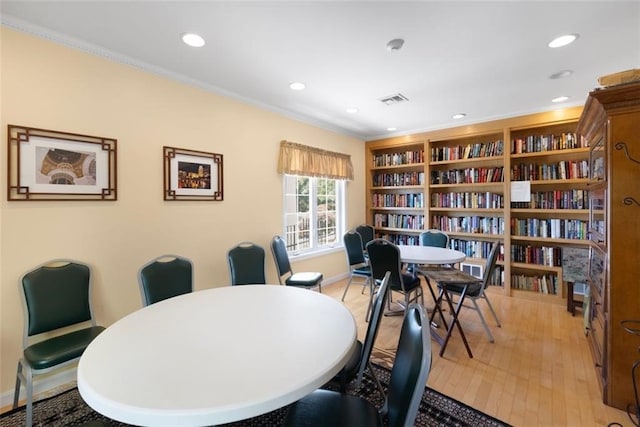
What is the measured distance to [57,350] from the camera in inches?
68.4

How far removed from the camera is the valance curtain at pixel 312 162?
377cm

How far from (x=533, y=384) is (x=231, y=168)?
324cm

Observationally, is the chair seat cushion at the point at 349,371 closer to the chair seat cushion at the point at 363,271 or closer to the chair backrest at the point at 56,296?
the chair backrest at the point at 56,296

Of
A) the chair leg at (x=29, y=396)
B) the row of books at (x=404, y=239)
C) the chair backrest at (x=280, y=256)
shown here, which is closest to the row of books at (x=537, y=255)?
the row of books at (x=404, y=239)

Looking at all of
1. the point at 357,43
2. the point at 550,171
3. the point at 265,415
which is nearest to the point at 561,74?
the point at 550,171

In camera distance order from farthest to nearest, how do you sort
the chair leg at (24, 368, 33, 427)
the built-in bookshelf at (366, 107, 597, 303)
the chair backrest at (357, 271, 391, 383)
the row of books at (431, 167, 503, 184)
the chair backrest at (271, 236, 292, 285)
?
1. the row of books at (431, 167, 503, 184)
2. the built-in bookshelf at (366, 107, 597, 303)
3. the chair backrest at (271, 236, 292, 285)
4. the chair leg at (24, 368, 33, 427)
5. the chair backrest at (357, 271, 391, 383)

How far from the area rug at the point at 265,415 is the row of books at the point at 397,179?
3.55 metres

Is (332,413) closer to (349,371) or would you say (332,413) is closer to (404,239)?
(349,371)

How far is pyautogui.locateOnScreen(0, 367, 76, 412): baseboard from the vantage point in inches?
75.7

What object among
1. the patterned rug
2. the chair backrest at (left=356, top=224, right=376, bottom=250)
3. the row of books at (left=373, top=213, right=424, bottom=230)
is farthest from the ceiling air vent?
the patterned rug

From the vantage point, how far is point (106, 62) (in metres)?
2.29

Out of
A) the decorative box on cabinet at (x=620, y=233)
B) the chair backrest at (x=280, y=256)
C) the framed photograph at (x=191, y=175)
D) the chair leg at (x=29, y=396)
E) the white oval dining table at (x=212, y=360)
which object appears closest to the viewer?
the white oval dining table at (x=212, y=360)

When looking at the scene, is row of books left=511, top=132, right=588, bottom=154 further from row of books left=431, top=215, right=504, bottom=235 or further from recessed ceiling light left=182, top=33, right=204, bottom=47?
recessed ceiling light left=182, top=33, right=204, bottom=47

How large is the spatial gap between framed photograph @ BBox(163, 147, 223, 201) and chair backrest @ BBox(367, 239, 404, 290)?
68.1 inches
